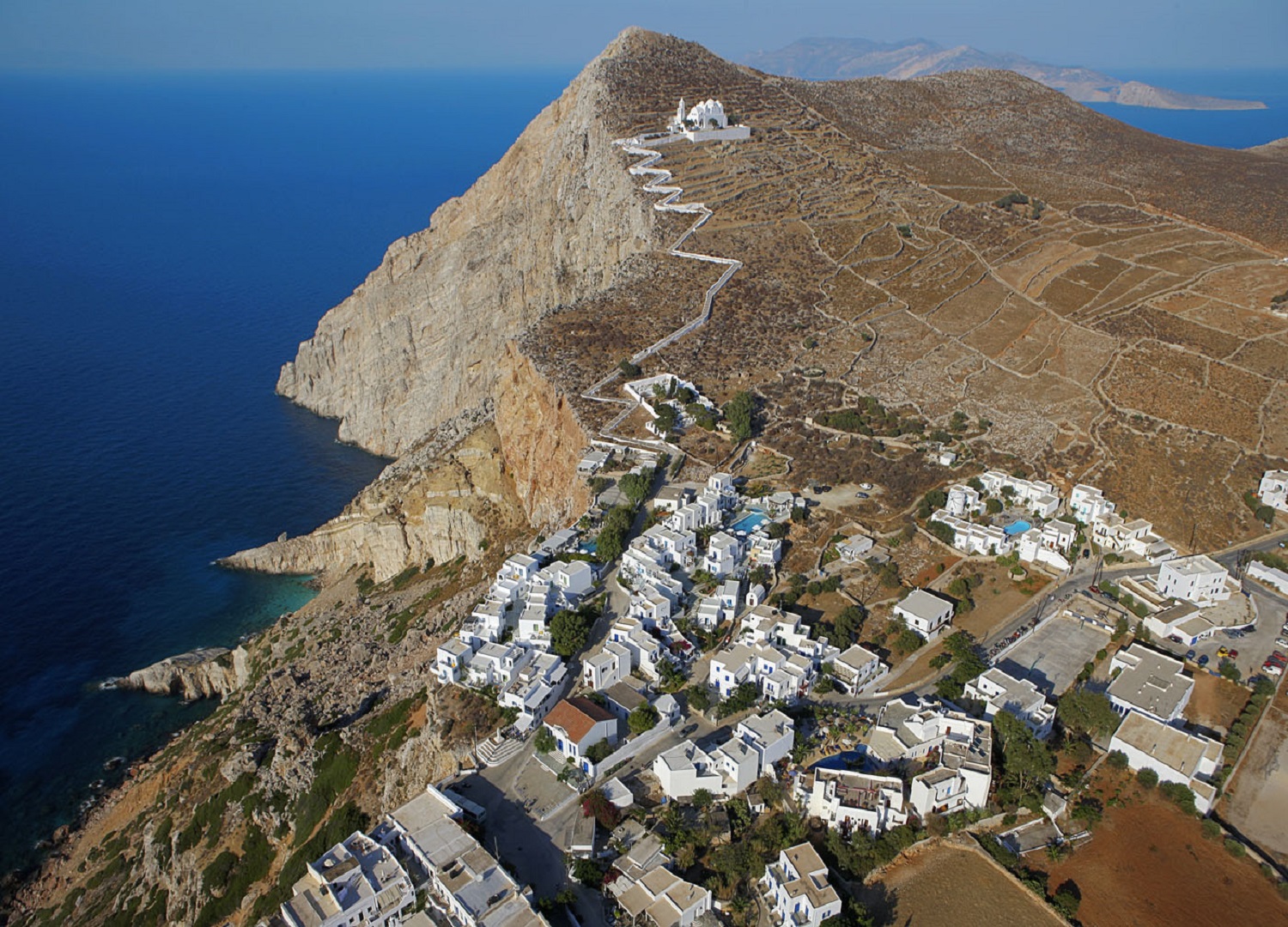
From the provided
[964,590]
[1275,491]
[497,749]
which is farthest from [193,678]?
[1275,491]

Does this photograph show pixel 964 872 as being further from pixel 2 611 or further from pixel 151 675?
pixel 2 611

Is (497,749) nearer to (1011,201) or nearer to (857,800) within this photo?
(857,800)

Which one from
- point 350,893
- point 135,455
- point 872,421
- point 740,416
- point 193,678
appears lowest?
point 193,678

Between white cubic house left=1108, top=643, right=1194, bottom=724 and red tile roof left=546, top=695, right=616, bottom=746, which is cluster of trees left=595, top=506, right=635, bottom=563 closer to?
red tile roof left=546, top=695, right=616, bottom=746

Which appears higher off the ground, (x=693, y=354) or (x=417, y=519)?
(x=693, y=354)

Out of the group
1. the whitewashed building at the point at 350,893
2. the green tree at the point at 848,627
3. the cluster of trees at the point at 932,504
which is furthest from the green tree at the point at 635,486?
the whitewashed building at the point at 350,893

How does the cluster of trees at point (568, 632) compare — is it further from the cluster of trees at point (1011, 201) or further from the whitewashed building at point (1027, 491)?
the cluster of trees at point (1011, 201)

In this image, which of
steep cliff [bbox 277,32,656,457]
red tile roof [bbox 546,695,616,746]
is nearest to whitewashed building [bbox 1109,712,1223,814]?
red tile roof [bbox 546,695,616,746]
